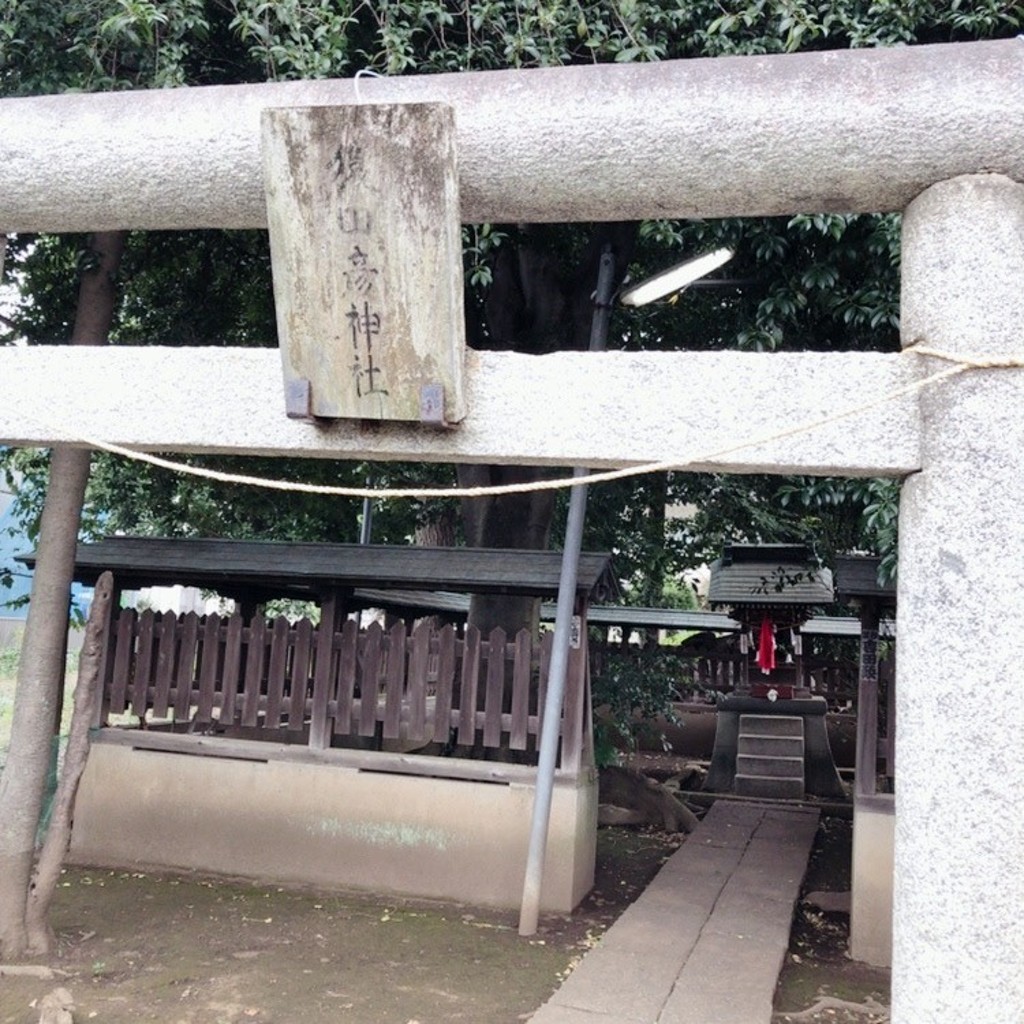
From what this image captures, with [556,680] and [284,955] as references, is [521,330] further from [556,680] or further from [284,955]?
[284,955]

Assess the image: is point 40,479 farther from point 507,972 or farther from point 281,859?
point 507,972

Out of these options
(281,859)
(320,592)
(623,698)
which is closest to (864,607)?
(623,698)

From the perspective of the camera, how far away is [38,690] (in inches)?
257

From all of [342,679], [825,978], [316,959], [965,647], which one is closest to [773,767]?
[825,978]

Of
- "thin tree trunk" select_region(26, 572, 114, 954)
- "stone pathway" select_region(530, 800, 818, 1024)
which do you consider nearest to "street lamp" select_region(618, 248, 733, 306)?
"stone pathway" select_region(530, 800, 818, 1024)

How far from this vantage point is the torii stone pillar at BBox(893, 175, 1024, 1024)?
3008 millimetres

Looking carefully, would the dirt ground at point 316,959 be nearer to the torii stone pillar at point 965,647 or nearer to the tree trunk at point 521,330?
the tree trunk at point 521,330

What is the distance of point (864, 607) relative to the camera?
7.75 meters

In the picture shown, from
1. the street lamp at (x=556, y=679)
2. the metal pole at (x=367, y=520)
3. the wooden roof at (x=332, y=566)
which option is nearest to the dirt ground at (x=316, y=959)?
the street lamp at (x=556, y=679)

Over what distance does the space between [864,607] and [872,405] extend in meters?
4.98

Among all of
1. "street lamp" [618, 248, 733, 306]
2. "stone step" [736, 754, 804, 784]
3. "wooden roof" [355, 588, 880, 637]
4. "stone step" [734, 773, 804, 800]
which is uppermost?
"street lamp" [618, 248, 733, 306]

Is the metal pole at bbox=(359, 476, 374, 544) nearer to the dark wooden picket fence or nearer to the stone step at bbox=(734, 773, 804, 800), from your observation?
the dark wooden picket fence

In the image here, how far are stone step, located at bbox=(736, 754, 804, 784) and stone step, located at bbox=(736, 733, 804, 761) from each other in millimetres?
105

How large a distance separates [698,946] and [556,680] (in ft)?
6.33
